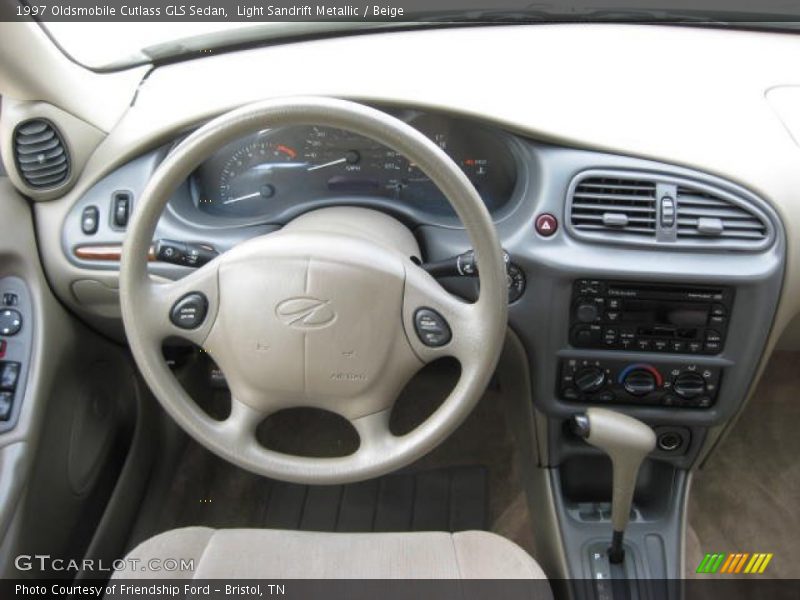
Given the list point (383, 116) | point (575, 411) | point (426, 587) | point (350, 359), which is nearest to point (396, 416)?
point (575, 411)

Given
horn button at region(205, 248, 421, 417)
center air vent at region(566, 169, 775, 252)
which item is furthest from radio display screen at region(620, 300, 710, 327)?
horn button at region(205, 248, 421, 417)

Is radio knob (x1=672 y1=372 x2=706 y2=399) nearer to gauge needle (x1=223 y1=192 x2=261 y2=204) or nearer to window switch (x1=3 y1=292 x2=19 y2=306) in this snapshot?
gauge needle (x1=223 y1=192 x2=261 y2=204)

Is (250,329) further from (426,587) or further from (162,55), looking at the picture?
(162,55)

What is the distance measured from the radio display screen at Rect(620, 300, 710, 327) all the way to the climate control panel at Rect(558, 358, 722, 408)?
8cm

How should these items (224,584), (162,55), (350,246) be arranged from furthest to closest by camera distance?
(162,55) < (224,584) < (350,246)

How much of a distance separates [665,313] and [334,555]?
70 centimetres

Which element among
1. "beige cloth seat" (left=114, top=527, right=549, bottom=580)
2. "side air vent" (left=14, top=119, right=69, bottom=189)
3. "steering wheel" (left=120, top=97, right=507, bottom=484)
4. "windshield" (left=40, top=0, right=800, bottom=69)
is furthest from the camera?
"windshield" (left=40, top=0, right=800, bottom=69)

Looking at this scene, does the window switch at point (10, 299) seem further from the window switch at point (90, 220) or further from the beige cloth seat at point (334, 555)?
the beige cloth seat at point (334, 555)

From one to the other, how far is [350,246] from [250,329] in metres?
0.18

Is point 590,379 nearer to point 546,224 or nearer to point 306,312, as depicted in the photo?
point 546,224

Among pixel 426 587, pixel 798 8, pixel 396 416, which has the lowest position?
pixel 396 416

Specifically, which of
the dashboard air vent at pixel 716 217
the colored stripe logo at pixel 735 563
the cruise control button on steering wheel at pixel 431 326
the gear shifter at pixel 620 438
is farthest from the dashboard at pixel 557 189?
the colored stripe logo at pixel 735 563

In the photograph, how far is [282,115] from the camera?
37.0 inches

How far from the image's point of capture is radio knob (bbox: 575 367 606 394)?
1415 mm
